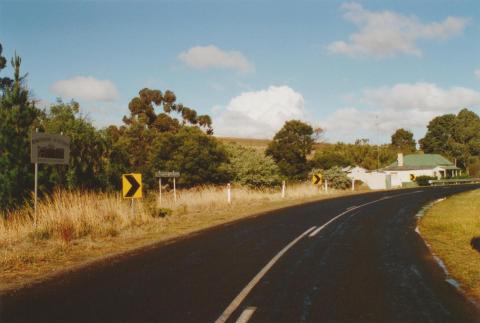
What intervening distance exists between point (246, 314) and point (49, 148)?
909 cm

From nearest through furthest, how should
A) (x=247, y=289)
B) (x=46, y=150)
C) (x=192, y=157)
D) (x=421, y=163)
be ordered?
(x=247, y=289)
(x=46, y=150)
(x=192, y=157)
(x=421, y=163)

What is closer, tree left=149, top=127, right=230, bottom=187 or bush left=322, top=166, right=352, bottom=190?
tree left=149, top=127, right=230, bottom=187

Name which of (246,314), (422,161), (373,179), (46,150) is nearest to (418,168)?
(422,161)

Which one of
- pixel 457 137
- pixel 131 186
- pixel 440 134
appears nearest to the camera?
pixel 131 186

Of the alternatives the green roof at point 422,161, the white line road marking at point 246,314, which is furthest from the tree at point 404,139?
the white line road marking at point 246,314

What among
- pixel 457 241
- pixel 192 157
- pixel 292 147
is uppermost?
pixel 292 147

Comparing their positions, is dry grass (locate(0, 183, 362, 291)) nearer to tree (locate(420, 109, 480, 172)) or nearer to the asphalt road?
the asphalt road

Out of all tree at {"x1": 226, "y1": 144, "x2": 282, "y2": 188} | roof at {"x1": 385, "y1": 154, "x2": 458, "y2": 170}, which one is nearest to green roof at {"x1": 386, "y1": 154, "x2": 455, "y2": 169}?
roof at {"x1": 385, "y1": 154, "x2": 458, "y2": 170}

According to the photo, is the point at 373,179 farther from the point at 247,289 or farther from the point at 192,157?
the point at 247,289

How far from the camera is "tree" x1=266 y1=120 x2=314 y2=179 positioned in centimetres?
5269

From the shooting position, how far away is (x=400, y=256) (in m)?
9.69

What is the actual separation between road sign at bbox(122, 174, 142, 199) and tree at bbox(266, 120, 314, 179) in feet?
124

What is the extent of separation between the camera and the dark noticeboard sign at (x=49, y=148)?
1196cm

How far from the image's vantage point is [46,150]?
12.4 m
